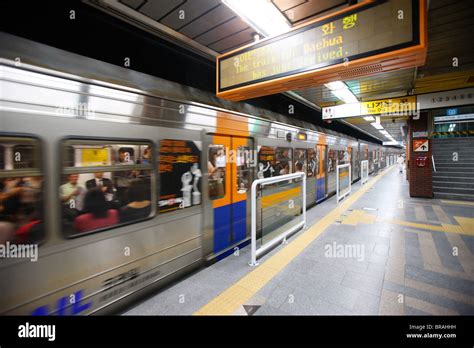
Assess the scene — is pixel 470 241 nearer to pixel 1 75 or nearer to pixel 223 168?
pixel 223 168

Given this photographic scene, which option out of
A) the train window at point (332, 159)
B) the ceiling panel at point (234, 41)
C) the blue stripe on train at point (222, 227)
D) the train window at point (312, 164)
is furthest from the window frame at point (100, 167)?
the train window at point (332, 159)

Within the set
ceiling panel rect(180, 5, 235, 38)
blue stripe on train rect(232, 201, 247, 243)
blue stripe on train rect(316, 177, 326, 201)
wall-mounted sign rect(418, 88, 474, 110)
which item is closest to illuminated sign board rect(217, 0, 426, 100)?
ceiling panel rect(180, 5, 235, 38)

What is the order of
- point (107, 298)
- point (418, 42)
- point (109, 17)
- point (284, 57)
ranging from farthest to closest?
1. point (109, 17)
2. point (284, 57)
3. point (107, 298)
4. point (418, 42)

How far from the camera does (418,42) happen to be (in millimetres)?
1653

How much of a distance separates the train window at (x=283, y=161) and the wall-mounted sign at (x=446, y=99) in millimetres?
3423

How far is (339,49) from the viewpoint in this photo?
6.48 ft

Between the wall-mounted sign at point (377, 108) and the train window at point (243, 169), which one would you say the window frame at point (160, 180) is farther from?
the wall-mounted sign at point (377, 108)

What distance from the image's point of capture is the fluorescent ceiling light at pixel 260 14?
2215 mm

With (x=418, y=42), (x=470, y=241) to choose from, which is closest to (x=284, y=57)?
(x=418, y=42)

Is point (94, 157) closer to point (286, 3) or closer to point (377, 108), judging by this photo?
point (286, 3)

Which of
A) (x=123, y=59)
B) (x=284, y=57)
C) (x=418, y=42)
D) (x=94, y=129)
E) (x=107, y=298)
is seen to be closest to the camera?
(x=418, y=42)

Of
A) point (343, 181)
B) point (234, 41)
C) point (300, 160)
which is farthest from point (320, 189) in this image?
point (234, 41)

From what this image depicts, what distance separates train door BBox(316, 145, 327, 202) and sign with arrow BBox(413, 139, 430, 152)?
322 cm
